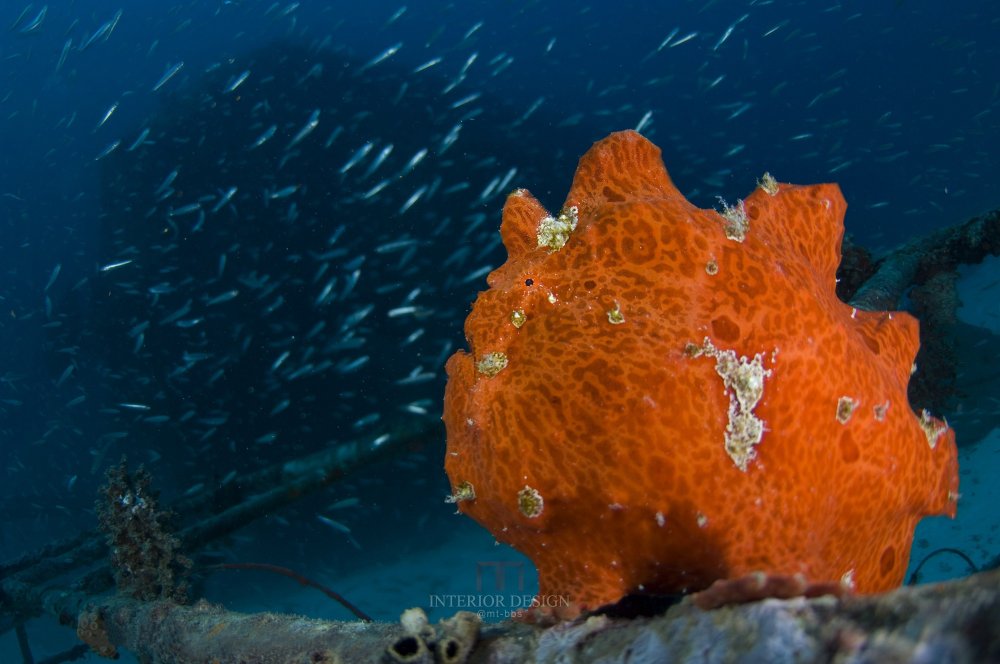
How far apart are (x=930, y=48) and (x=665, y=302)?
77415mm

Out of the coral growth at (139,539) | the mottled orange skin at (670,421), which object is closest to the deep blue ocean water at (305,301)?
the coral growth at (139,539)

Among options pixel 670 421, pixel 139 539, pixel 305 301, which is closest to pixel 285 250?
pixel 305 301

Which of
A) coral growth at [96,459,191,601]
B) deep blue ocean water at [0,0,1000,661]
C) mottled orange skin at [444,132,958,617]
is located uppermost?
mottled orange skin at [444,132,958,617]

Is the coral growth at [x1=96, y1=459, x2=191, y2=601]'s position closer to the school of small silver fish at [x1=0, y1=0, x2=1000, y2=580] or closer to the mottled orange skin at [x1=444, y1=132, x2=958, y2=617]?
the school of small silver fish at [x1=0, y1=0, x2=1000, y2=580]

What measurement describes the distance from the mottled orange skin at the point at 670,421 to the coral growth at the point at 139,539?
178 inches

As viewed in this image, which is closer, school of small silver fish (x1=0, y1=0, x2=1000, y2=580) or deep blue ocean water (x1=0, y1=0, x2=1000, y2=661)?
deep blue ocean water (x1=0, y1=0, x2=1000, y2=661)

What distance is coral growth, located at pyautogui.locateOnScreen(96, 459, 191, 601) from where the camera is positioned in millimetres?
4883

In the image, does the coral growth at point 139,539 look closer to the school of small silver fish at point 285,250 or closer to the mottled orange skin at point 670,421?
the school of small silver fish at point 285,250

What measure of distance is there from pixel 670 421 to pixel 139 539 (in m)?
5.46

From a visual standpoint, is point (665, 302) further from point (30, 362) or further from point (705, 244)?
point (30, 362)

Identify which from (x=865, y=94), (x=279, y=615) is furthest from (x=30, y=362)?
(x=865, y=94)

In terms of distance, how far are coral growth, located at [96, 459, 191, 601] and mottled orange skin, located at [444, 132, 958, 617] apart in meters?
4.52

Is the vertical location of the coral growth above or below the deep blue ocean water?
above

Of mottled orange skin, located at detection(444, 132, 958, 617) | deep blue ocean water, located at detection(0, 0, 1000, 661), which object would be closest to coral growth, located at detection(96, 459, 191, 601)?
deep blue ocean water, located at detection(0, 0, 1000, 661)
